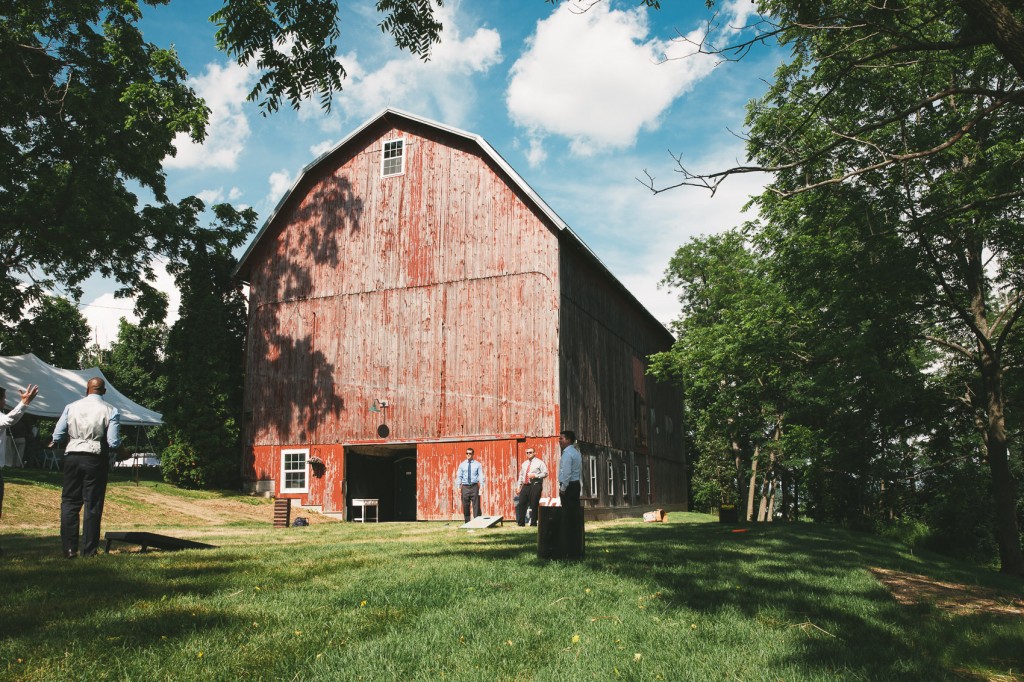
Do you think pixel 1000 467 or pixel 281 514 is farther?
pixel 281 514

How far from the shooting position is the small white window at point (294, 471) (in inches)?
941

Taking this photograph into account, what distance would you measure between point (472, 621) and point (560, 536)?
3713 mm

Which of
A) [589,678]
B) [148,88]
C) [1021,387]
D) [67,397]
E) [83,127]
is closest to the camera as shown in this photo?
[589,678]

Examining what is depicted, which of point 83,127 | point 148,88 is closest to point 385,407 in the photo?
point 148,88

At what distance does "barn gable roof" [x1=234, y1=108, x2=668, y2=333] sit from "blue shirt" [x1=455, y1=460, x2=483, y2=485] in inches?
290

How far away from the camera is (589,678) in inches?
158

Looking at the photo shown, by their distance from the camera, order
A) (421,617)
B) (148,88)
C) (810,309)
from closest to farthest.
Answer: (421,617) < (810,309) < (148,88)

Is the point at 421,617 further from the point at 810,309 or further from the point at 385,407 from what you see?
the point at 385,407

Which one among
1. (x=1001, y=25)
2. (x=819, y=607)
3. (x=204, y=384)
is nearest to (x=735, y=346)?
(x=819, y=607)

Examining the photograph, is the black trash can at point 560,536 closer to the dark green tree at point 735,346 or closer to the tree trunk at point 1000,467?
the dark green tree at point 735,346

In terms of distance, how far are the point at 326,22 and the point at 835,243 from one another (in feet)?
46.2

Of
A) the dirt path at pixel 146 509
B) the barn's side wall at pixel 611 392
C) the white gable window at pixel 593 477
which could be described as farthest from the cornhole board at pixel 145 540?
the white gable window at pixel 593 477

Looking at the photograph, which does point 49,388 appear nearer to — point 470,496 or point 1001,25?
point 470,496

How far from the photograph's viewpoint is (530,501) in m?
17.4
